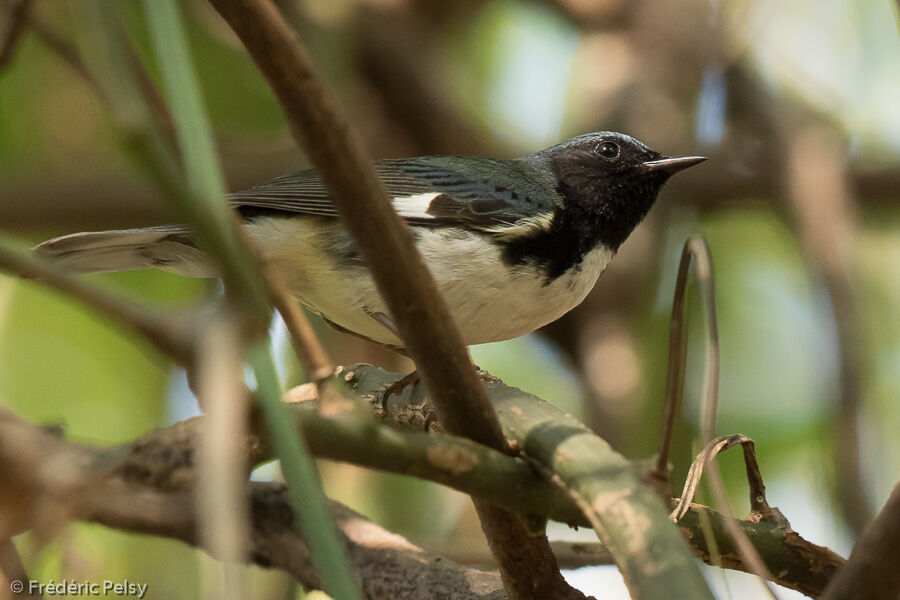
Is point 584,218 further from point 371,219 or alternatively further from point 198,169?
point 198,169

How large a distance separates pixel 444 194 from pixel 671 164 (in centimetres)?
97

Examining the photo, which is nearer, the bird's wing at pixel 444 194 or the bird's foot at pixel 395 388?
the bird's foot at pixel 395 388

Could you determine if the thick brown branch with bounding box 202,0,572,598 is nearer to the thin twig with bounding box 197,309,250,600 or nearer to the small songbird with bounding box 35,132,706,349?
the thin twig with bounding box 197,309,250,600

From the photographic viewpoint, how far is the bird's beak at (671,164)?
375 cm

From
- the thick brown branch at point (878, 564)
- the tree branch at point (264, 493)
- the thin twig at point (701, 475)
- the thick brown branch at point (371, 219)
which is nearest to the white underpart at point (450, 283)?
the tree branch at point (264, 493)

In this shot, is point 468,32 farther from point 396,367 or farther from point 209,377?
point 209,377

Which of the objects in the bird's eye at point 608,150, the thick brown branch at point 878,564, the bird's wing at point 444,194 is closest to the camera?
the thick brown branch at point 878,564

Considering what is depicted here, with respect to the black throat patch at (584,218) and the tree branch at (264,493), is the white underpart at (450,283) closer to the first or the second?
the black throat patch at (584,218)

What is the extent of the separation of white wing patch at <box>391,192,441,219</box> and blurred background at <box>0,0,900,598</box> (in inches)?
32.8

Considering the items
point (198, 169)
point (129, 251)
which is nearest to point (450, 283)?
point (129, 251)

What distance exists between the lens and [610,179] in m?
3.83

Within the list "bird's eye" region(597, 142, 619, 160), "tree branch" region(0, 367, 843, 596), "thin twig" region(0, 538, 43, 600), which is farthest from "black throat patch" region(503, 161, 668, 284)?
"thin twig" region(0, 538, 43, 600)

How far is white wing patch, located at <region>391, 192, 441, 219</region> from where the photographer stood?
131 inches

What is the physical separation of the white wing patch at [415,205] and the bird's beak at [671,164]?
94cm
